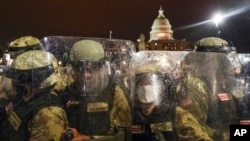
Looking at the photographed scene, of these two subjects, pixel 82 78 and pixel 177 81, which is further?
pixel 177 81

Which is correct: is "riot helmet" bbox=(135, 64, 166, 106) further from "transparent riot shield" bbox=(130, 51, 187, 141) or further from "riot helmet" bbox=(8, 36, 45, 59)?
"riot helmet" bbox=(8, 36, 45, 59)

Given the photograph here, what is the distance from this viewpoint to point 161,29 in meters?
68.3

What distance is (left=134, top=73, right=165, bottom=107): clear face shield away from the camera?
6168 millimetres

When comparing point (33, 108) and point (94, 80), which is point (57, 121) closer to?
point (33, 108)

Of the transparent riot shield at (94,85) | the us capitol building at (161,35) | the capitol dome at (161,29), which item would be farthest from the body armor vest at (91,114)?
the capitol dome at (161,29)

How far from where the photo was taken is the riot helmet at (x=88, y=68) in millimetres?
5484

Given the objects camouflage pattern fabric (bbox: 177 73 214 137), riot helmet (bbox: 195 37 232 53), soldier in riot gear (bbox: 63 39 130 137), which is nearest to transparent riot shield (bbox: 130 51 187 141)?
camouflage pattern fabric (bbox: 177 73 214 137)

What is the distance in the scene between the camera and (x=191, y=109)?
20.3ft

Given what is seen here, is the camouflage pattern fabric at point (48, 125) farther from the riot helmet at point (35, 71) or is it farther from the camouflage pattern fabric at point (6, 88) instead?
the camouflage pattern fabric at point (6, 88)

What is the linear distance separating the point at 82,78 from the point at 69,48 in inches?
19.3

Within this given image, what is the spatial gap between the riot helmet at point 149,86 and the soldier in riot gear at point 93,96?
42 cm

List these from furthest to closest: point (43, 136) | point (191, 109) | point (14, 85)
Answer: point (191, 109), point (14, 85), point (43, 136)

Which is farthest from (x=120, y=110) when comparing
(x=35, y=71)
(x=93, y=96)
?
(x=35, y=71)

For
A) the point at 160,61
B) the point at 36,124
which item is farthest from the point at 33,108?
the point at 160,61
